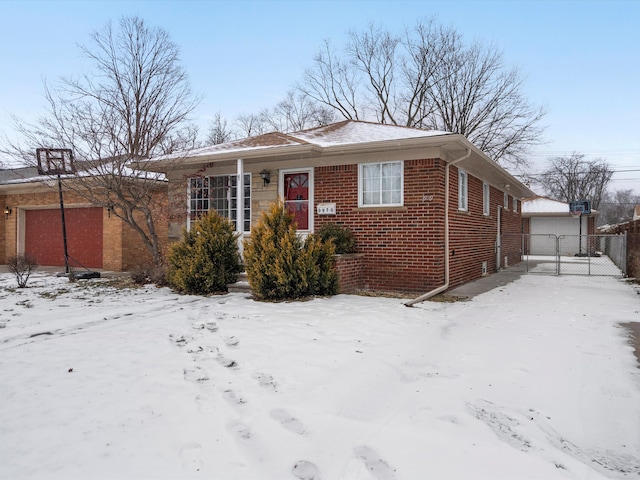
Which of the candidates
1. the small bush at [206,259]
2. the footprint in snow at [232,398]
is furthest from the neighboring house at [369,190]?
the footprint in snow at [232,398]

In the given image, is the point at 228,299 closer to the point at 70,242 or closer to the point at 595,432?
the point at 595,432

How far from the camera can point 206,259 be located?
318 inches

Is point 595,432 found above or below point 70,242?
below

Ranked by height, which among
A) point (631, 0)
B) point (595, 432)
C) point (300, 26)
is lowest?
point (595, 432)

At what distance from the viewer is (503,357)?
14.3 feet

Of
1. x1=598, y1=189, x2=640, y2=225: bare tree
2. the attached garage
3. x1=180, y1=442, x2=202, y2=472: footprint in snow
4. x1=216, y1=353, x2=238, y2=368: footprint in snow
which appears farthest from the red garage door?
x1=598, y1=189, x2=640, y2=225: bare tree

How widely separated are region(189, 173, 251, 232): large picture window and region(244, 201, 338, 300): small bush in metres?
2.75

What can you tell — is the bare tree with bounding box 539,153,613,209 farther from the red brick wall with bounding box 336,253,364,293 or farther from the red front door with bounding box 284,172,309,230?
the red brick wall with bounding box 336,253,364,293

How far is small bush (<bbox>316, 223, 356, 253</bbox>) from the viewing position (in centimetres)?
873

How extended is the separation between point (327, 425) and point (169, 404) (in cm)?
116

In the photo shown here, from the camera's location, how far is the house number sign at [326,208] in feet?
30.6

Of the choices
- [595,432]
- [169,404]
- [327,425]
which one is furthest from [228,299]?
[595,432]

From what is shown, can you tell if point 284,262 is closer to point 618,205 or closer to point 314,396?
point 314,396

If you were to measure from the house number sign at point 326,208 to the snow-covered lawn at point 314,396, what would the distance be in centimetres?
341
